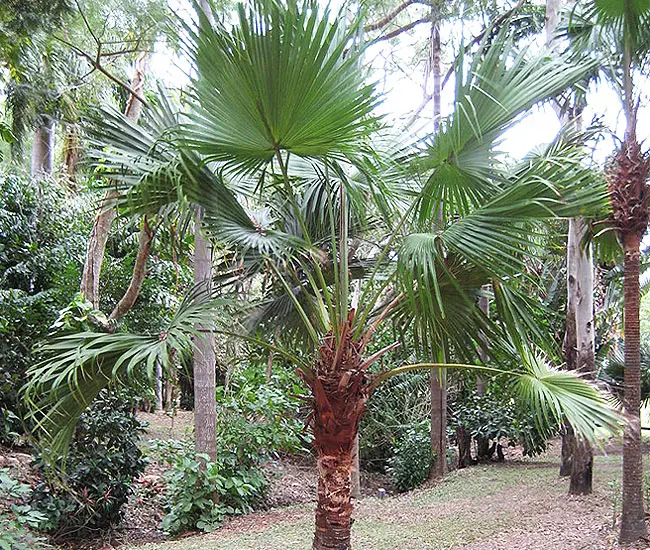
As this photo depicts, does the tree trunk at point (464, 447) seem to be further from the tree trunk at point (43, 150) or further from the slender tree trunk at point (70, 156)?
the tree trunk at point (43, 150)

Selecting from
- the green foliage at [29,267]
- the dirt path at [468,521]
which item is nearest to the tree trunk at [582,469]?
the dirt path at [468,521]

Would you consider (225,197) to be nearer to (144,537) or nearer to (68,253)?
(144,537)

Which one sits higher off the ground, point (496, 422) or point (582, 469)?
point (496, 422)

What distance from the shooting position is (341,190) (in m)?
3.99

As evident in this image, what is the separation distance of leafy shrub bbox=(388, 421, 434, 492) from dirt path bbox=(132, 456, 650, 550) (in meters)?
0.90

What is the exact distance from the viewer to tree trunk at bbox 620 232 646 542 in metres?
4.29

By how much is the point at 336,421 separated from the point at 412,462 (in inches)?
209

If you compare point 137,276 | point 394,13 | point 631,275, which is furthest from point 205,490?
point 394,13

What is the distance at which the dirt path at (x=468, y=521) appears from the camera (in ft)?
15.4

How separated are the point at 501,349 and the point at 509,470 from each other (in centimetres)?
480

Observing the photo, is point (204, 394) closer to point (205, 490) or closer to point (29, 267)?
point (205, 490)

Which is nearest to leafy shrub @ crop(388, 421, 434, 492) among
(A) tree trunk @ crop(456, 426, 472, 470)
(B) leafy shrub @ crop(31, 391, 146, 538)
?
(A) tree trunk @ crop(456, 426, 472, 470)

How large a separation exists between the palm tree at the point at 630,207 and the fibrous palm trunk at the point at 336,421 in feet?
6.90

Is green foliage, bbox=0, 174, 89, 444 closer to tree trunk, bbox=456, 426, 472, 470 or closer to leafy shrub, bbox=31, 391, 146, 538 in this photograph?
leafy shrub, bbox=31, 391, 146, 538
